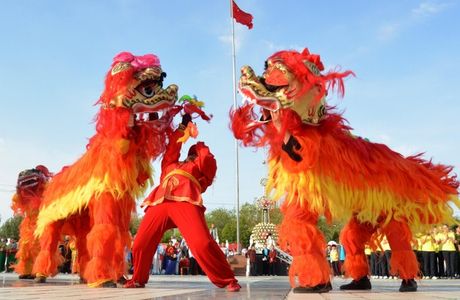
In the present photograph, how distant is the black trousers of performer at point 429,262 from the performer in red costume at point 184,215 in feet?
33.3

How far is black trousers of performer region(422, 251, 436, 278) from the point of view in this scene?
13.9 m

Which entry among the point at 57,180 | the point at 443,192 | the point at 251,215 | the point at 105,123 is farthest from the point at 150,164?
the point at 251,215

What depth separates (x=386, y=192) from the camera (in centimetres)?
579

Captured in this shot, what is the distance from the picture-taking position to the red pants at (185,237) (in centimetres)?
543

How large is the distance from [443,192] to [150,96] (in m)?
Answer: 3.84

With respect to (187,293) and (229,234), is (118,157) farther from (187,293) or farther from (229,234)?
(229,234)

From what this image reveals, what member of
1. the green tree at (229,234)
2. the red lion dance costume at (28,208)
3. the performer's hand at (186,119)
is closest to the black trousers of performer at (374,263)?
the red lion dance costume at (28,208)

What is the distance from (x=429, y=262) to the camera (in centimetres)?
1401

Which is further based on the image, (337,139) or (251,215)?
(251,215)

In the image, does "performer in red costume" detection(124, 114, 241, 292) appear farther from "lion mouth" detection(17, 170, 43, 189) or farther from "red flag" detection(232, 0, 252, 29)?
"red flag" detection(232, 0, 252, 29)

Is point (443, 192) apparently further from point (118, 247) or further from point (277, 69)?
point (118, 247)

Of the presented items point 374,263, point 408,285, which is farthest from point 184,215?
point 374,263

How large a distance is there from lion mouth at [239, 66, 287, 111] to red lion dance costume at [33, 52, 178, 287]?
1202mm

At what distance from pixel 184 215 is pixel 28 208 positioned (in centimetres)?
510
